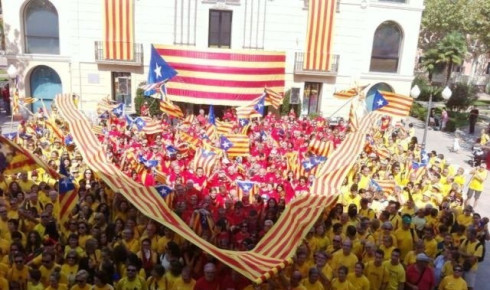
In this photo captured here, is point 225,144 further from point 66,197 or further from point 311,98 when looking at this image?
point 311,98

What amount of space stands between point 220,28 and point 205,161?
44.2ft

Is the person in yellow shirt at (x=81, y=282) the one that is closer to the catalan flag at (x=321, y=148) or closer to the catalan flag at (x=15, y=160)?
the catalan flag at (x=15, y=160)

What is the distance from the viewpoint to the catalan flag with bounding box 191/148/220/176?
12.0 metres

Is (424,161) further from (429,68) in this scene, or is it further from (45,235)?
(429,68)

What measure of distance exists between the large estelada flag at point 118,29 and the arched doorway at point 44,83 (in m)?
3.14

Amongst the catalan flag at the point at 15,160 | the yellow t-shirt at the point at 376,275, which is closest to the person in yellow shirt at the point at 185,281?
the yellow t-shirt at the point at 376,275

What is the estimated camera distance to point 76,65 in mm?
23625

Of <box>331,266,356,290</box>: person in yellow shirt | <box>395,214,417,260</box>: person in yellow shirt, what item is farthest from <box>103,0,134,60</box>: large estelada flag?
<box>331,266,356,290</box>: person in yellow shirt

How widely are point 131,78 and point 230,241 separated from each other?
17.6 meters

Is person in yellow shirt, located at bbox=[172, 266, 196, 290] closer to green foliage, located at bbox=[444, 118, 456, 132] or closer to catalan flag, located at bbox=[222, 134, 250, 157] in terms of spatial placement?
catalan flag, located at bbox=[222, 134, 250, 157]

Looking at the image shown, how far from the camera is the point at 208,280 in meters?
6.55

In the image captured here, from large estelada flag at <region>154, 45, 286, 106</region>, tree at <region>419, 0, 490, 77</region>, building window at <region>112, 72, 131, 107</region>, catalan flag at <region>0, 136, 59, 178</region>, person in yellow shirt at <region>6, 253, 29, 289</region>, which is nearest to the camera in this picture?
person in yellow shirt at <region>6, 253, 29, 289</region>

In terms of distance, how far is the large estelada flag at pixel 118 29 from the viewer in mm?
22984

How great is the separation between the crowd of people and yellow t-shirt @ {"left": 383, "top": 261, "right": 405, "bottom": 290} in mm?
15
